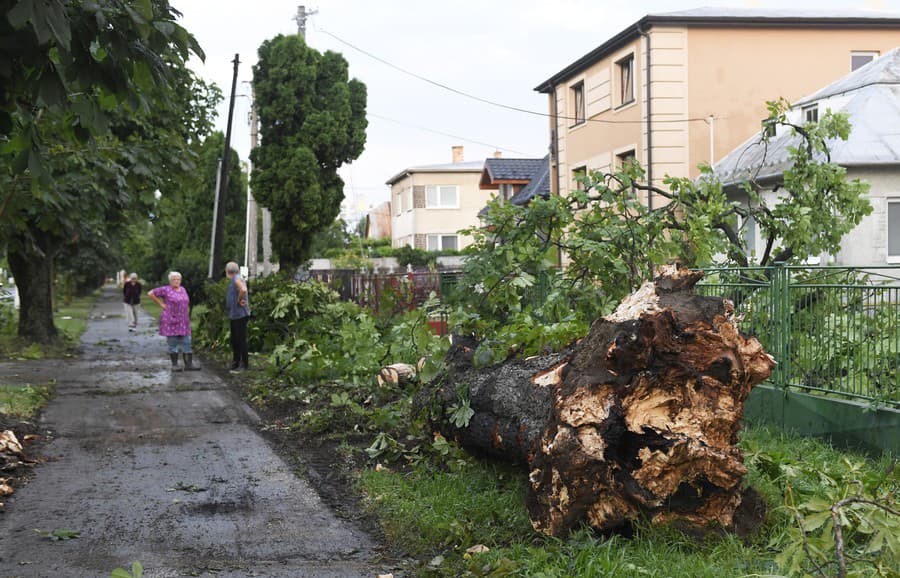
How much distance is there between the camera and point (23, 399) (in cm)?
1150

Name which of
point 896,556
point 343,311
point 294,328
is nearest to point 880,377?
point 896,556

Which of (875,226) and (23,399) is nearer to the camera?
(23,399)

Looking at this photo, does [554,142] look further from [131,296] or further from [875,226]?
[131,296]

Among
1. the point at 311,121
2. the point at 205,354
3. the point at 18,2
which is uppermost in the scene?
the point at 311,121

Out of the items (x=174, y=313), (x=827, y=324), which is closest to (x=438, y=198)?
(x=174, y=313)

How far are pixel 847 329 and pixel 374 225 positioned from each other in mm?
→ 89154

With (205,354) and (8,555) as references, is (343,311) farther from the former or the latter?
(8,555)

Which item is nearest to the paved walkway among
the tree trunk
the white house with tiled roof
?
the tree trunk

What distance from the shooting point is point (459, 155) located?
237 ft

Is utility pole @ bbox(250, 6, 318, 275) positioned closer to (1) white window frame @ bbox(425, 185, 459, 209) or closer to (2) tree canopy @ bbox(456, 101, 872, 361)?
(2) tree canopy @ bbox(456, 101, 872, 361)

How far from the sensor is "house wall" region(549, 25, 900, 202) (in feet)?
75.9

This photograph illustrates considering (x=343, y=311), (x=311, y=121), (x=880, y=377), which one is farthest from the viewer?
(x=311, y=121)

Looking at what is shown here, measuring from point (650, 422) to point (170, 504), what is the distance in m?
3.47

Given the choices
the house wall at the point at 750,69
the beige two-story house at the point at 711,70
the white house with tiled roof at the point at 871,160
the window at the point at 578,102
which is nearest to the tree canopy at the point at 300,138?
the window at the point at 578,102
